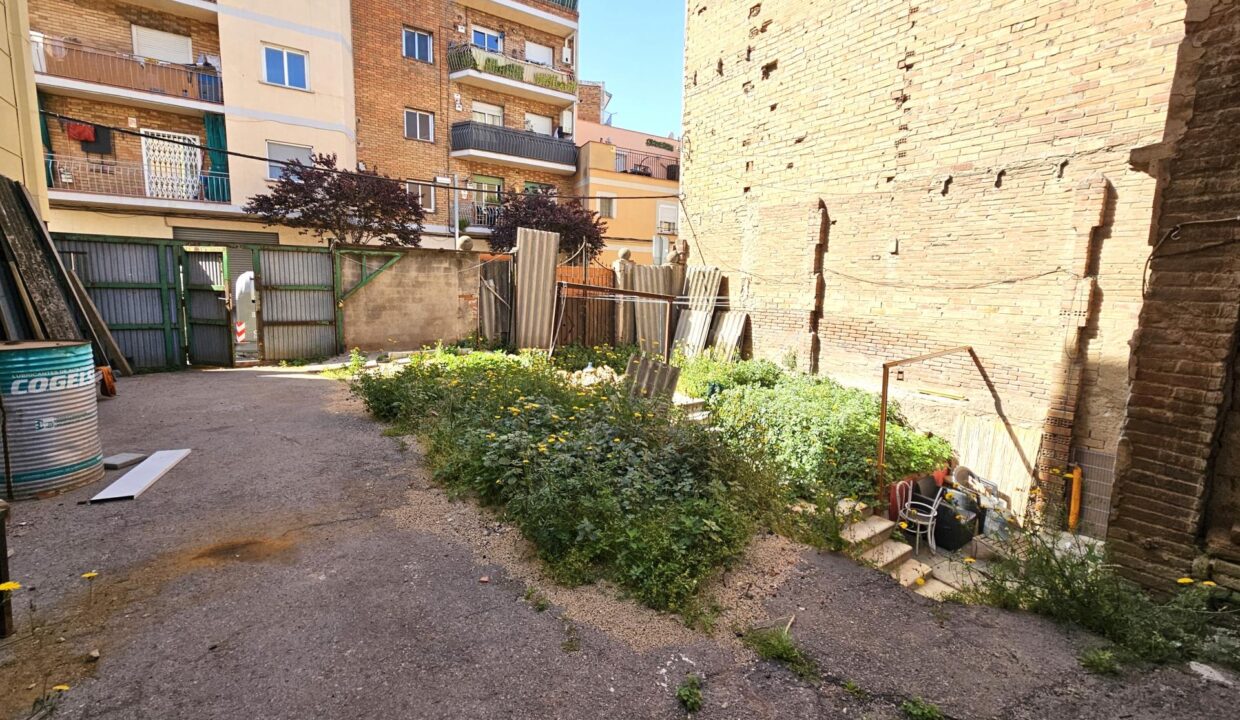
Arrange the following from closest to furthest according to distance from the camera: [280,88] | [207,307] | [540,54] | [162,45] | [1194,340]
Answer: [1194,340] < [207,307] < [162,45] < [280,88] < [540,54]

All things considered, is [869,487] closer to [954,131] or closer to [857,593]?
[857,593]

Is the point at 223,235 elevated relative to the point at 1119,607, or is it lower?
elevated

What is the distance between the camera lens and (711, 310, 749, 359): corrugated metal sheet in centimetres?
1143

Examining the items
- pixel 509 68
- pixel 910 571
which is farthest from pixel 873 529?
pixel 509 68

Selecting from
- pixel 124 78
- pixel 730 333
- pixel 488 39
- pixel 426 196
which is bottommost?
pixel 730 333

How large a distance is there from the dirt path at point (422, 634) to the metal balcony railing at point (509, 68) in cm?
2000

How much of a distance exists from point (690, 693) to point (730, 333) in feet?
31.9

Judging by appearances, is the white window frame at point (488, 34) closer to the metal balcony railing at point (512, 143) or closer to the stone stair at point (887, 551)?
the metal balcony railing at point (512, 143)

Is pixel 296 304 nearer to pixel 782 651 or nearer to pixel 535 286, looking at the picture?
pixel 535 286

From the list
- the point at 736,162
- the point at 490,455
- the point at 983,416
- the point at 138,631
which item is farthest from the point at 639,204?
the point at 138,631

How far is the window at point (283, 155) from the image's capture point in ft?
52.9

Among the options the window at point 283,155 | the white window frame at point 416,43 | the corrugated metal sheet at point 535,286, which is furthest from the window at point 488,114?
the corrugated metal sheet at point 535,286

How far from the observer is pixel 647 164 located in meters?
25.5

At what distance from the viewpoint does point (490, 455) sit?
4.29 m
